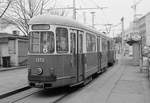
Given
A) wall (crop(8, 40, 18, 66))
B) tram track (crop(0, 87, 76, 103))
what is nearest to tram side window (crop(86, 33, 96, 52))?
tram track (crop(0, 87, 76, 103))

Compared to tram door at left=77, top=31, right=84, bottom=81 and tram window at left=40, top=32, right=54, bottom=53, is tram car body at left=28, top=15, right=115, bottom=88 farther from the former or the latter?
tram door at left=77, top=31, right=84, bottom=81

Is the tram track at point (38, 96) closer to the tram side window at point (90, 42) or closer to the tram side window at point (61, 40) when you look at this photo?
Answer: the tram side window at point (61, 40)

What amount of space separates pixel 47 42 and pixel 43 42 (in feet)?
0.54

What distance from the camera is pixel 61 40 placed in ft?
32.5

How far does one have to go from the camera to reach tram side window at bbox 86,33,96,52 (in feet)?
42.0

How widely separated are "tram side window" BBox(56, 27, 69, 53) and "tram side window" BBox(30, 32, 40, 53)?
0.80 m

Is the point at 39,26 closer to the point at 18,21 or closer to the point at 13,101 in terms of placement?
the point at 13,101

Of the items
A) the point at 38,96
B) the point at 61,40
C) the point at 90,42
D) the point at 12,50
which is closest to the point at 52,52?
the point at 61,40

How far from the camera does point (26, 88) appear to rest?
1138cm

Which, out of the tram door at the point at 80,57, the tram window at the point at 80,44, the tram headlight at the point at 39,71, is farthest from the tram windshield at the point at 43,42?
the tram window at the point at 80,44

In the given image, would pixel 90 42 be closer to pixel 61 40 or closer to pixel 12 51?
pixel 61 40

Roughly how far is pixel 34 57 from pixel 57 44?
1047 millimetres

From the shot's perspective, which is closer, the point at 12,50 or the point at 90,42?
the point at 90,42

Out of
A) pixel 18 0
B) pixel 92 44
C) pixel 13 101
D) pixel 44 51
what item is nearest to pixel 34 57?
pixel 44 51
